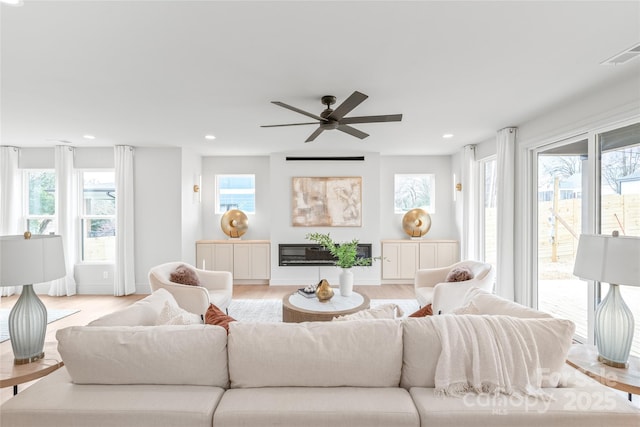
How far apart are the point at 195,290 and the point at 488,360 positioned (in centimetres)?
275

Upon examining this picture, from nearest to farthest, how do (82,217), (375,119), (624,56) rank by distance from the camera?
(624,56) → (375,119) → (82,217)

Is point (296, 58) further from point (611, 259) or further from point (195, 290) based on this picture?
point (195, 290)

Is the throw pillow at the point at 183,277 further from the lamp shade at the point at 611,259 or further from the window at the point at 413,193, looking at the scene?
the window at the point at 413,193

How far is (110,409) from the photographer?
125cm

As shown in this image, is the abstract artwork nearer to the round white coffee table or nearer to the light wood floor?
the light wood floor

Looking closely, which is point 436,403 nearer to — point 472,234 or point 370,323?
point 370,323

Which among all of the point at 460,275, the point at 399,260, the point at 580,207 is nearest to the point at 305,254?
the point at 399,260

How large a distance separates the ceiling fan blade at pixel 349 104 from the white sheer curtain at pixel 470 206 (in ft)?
11.1

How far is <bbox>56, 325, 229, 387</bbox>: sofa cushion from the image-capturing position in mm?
1376

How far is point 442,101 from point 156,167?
179 inches

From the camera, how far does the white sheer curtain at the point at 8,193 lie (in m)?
5.10

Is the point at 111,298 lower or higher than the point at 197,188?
lower

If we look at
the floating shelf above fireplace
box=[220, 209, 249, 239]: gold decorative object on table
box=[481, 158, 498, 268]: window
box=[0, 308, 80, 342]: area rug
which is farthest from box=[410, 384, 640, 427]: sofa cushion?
box=[220, 209, 249, 239]: gold decorative object on table

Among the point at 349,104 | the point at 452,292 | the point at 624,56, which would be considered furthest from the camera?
the point at 452,292
